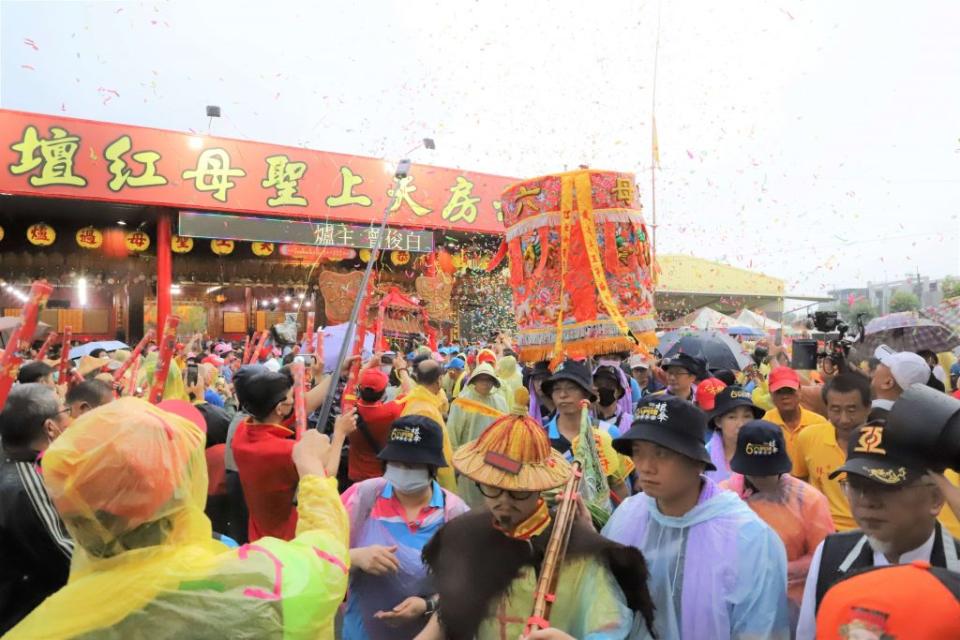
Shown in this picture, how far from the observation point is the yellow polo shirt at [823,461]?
3.55 metres

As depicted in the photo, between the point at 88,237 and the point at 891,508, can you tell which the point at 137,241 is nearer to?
the point at 88,237

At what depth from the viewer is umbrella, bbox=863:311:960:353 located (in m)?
6.64

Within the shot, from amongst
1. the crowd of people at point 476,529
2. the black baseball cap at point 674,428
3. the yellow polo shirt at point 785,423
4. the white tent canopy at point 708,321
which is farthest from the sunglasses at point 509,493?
the white tent canopy at point 708,321

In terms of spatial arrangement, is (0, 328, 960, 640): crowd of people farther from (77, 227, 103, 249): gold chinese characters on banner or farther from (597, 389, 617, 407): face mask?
(77, 227, 103, 249): gold chinese characters on banner

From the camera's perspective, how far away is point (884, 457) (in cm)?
188

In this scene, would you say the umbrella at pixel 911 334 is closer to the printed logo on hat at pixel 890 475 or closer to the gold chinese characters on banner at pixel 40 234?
the printed logo on hat at pixel 890 475

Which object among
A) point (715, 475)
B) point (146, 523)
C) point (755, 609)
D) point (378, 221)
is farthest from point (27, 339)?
point (378, 221)

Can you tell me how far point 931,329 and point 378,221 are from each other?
1404 centimetres

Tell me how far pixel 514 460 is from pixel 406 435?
3.05ft

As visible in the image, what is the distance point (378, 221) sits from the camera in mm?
18094

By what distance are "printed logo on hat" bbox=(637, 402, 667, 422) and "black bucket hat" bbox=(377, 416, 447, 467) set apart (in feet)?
3.23

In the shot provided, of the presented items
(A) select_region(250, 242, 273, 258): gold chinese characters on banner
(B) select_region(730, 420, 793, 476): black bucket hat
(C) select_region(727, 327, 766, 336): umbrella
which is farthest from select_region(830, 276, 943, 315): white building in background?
(B) select_region(730, 420, 793, 476): black bucket hat

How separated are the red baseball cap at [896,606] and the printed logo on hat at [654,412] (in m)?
1.18

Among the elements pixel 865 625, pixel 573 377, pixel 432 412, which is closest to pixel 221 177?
pixel 432 412
